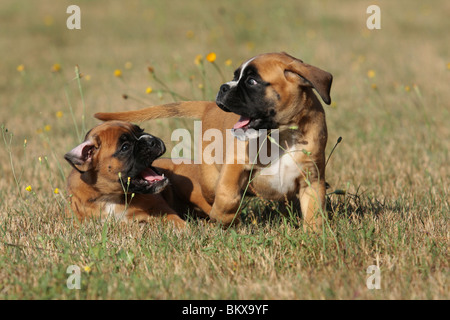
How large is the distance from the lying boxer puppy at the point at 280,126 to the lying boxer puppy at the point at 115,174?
59 cm

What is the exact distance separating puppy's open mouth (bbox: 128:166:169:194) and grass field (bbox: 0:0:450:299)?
29 cm

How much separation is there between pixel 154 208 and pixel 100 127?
77cm

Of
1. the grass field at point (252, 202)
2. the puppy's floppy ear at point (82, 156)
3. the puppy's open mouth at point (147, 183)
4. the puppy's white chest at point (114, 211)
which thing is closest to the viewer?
the grass field at point (252, 202)

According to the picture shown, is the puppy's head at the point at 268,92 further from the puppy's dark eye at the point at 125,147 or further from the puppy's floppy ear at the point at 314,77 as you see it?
the puppy's dark eye at the point at 125,147

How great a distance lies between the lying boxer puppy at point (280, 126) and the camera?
4.21 metres

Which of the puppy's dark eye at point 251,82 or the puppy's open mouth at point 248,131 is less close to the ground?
the puppy's dark eye at point 251,82

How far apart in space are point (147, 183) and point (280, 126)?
1.16m

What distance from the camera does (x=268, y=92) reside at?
167 inches

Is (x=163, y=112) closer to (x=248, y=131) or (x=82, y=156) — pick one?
(x=82, y=156)

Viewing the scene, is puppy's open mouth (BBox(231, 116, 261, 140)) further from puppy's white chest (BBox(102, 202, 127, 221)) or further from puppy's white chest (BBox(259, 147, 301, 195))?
puppy's white chest (BBox(102, 202, 127, 221))

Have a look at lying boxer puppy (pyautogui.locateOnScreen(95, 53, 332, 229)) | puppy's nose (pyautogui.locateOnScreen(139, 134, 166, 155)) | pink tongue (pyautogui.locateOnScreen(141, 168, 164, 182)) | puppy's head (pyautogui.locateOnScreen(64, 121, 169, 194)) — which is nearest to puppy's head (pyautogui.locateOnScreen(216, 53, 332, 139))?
lying boxer puppy (pyautogui.locateOnScreen(95, 53, 332, 229))

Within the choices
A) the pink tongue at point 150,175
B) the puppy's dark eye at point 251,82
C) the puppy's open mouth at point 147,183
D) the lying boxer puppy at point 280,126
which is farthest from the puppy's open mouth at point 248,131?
the pink tongue at point 150,175
